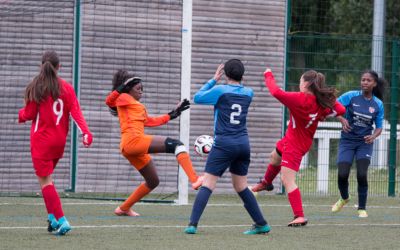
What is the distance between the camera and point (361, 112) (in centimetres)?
1262

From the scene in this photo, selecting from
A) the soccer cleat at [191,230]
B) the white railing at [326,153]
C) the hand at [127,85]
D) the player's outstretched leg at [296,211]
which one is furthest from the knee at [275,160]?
the white railing at [326,153]

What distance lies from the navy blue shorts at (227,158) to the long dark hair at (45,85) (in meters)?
1.67

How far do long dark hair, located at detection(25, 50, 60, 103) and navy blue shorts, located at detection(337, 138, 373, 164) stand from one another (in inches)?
181

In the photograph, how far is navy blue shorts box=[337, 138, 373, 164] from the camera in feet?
41.3

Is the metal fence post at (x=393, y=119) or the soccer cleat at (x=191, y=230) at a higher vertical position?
the metal fence post at (x=393, y=119)

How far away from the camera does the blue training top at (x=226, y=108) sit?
31.7ft

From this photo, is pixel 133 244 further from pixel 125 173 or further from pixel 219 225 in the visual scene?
pixel 125 173

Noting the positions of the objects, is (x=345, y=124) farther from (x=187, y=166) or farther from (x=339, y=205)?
(x=187, y=166)

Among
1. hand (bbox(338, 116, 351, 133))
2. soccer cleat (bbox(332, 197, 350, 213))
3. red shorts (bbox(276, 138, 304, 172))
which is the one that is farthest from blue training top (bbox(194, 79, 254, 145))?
soccer cleat (bbox(332, 197, 350, 213))

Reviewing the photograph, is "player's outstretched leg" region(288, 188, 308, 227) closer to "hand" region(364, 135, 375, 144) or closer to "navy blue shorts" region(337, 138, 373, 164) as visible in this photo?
"navy blue shorts" region(337, 138, 373, 164)

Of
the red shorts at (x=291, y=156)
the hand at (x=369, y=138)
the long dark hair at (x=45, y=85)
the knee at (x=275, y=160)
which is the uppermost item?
the long dark hair at (x=45, y=85)

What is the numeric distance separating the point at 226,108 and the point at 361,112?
345 cm

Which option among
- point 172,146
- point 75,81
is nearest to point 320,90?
point 172,146

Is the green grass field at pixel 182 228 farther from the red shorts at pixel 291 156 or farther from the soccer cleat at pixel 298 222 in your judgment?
the red shorts at pixel 291 156
